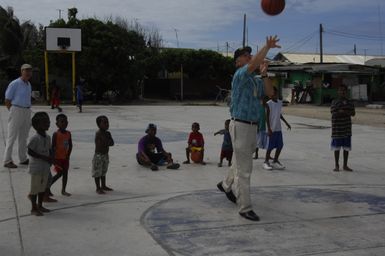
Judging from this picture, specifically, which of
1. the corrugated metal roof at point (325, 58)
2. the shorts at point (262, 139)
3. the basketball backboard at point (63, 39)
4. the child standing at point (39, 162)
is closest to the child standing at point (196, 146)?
the shorts at point (262, 139)

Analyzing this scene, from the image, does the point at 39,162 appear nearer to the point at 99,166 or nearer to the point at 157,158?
the point at 99,166

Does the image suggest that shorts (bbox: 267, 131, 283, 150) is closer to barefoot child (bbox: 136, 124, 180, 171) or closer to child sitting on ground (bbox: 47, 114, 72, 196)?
barefoot child (bbox: 136, 124, 180, 171)

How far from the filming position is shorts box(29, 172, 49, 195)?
6.88 metres

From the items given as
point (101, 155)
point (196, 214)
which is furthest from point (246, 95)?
point (101, 155)

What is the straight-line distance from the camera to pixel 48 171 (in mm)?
7117

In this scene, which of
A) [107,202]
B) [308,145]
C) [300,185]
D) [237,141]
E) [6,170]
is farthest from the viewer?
[308,145]

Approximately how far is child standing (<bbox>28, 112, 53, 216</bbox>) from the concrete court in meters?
0.24

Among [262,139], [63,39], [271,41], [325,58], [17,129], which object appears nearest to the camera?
[271,41]

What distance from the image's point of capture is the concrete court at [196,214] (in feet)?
18.6

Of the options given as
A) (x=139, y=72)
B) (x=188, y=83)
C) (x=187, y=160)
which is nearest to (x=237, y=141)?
(x=187, y=160)

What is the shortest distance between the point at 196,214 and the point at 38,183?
1958 mm

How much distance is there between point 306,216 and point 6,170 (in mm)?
5599

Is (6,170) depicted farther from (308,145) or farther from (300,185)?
(308,145)

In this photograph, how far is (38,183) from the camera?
6918 mm
